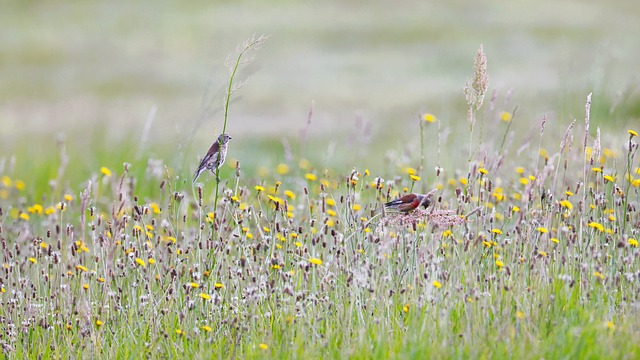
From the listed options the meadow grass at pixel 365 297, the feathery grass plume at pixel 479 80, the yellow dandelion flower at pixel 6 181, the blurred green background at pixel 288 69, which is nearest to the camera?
the meadow grass at pixel 365 297

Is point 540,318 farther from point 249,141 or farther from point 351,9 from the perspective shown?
point 351,9

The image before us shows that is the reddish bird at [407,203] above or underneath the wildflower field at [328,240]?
above

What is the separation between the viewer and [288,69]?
2003 centimetres

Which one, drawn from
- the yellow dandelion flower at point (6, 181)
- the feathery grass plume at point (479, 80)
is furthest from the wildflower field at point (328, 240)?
the yellow dandelion flower at point (6, 181)

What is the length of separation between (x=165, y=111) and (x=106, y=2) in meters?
11.4

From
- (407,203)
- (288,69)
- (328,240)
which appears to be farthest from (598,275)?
(288,69)

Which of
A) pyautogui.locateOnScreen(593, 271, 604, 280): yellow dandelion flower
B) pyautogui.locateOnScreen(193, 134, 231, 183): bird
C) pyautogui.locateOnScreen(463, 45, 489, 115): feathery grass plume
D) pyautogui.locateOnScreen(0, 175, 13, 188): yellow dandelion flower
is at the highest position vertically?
pyautogui.locateOnScreen(463, 45, 489, 115): feathery grass plume

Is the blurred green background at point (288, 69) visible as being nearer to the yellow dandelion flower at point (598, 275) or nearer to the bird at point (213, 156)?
the bird at point (213, 156)

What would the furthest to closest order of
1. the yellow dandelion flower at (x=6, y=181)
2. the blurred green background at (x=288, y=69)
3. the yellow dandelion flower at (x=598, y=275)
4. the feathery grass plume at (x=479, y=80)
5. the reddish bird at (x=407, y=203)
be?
the blurred green background at (x=288, y=69), the yellow dandelion flower at (x=6, y=181), the feathery grass plume at (x=479, y=80), the reddish bird at (x=407, y=203), the yellow dandelion flower at (x=598, y=275)

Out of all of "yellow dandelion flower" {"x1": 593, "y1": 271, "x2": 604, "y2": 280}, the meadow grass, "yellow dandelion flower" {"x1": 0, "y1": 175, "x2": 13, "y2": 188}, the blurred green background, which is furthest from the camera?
the blurred green background

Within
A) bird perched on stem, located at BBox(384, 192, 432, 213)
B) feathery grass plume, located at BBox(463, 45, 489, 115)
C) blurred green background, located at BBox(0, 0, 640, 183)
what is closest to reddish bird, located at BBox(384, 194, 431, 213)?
bird perched on stem, located at BBox(384, 192, 432, 213)

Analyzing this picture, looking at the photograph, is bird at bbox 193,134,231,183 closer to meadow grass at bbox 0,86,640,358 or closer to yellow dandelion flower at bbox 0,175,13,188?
meadow grass at bbox 0,86,640,358

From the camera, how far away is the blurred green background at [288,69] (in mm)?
12289

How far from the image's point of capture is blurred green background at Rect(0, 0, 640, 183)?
12289 millimetres
